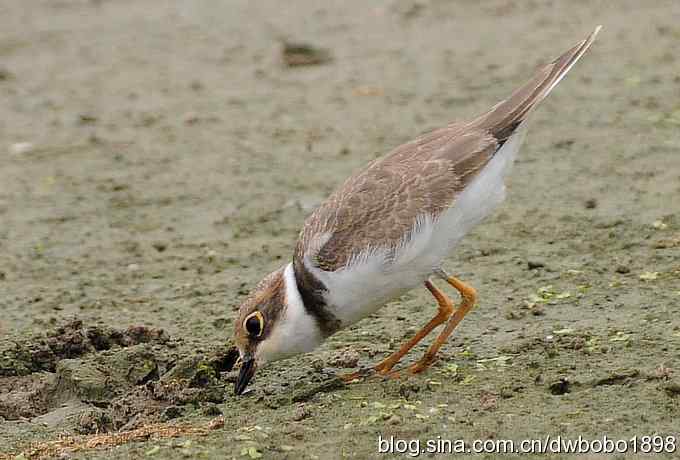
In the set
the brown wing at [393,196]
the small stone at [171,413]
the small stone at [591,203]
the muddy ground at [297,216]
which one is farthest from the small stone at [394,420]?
the small stone at [591,203]

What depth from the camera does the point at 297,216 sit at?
9.28m

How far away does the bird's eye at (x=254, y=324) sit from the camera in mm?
6355

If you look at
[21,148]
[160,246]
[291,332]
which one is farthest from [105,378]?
[21,148]

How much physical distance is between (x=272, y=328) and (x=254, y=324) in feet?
0.32

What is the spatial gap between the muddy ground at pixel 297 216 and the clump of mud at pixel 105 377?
0.05 feet

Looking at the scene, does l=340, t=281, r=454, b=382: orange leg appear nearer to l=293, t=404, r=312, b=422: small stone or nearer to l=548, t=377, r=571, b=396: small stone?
l=293, t=404, r=312, b=422: small stone

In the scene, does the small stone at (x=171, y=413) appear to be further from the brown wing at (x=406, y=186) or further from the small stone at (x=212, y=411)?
the brown wing at (x=406, y=186)

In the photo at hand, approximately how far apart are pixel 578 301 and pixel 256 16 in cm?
828

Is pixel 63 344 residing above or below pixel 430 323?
below

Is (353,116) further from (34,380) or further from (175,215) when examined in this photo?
(34,380)

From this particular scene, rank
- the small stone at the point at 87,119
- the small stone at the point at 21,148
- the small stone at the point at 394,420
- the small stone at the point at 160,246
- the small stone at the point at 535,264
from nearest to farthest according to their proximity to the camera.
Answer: the small stone at the point at 394,420
the small stone at the point at 535,264
the small stone at the point at 160,246
the small stone at the point at 21,148
the small stone at the point at 87,119

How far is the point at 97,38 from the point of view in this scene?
1434cm

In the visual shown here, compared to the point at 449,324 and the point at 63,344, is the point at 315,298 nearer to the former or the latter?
the point at 449,324

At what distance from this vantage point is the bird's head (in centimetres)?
636
